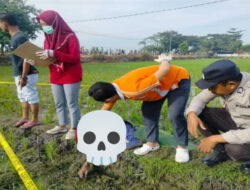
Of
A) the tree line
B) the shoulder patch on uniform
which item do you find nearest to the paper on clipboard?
the shoulder patch on uniform

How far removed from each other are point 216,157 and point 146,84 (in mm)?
820

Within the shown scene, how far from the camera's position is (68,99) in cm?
228

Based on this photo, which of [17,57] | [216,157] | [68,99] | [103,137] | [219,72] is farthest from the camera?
[17,57]

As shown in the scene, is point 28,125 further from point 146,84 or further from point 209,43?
point 209,43

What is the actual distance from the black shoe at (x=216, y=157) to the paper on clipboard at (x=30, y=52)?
164cm

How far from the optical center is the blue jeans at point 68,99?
2264 mm

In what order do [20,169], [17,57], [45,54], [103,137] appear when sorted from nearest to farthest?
1. [103,137]
2. [20,169]
3. [45,54]
4. [17,57]

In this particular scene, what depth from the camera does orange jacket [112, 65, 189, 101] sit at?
5.01 ft

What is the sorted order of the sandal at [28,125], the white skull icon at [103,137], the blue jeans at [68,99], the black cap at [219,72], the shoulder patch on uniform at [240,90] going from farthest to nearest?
the sandal at [28,125], the blue jeans at [68,99], the shoulder patch on uniform at [240,90], the black cap at [219,72], the white skull icon at [103,137]

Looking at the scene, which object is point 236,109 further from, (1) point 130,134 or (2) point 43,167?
(2) point 43,167

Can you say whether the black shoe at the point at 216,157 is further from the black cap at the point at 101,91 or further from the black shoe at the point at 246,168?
the black cap at the point at 101,91

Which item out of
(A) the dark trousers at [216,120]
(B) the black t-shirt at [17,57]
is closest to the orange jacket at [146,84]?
(A) the dark trousers at [216,120]

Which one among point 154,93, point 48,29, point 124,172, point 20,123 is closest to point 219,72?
point 154,93

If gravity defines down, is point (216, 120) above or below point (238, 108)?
below
